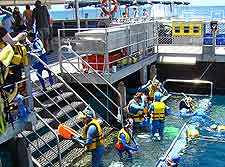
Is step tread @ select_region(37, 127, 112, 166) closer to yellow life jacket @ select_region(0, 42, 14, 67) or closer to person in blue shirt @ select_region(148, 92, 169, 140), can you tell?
person in blue shirt @ select_region(148, 92, 169, 140)

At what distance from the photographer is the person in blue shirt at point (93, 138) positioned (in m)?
9.91

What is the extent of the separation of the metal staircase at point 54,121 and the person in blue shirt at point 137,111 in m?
0.59

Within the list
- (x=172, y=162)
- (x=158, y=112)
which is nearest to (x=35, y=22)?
(x=158, y=112)

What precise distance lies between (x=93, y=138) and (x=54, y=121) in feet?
5.20

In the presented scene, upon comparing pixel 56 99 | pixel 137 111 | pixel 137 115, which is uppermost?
pixel 56 99

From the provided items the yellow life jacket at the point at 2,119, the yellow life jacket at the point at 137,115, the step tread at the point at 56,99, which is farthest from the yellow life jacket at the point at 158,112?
the yellow life jacket at the point at 2,119

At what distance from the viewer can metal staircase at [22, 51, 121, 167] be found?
33.3 ft

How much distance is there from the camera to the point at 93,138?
1002cm

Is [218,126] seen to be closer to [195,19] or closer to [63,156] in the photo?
[63,156]

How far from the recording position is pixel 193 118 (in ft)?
47.6

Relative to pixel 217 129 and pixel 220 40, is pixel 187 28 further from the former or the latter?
pixel 217 129

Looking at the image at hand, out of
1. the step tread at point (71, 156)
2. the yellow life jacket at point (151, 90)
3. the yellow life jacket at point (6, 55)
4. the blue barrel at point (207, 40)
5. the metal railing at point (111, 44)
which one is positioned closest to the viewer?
the yellow life jacket at point (6, 55)

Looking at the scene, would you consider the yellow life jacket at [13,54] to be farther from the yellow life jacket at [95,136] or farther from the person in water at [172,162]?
the person in water at [172,162]

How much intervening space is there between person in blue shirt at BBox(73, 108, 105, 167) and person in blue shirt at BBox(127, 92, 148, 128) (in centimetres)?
339
